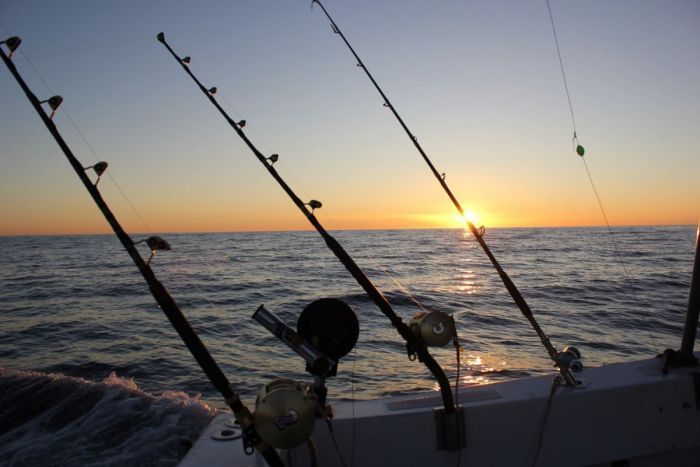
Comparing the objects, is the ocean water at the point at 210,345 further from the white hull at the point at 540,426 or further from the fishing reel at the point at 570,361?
the fishing reel at the point at 570,361

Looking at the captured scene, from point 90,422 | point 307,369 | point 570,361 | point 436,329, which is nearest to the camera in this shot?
point 307,369

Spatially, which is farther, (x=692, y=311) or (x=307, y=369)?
(x=692, y=311)

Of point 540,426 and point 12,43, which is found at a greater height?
point 12,43

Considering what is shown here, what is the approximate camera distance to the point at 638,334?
9297 mm

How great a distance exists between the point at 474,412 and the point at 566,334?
759cm

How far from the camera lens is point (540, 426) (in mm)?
2816

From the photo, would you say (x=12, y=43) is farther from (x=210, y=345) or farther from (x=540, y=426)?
(x=210, y=345)

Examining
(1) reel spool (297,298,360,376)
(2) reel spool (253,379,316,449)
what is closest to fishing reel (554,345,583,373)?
(1) reel spool (297,298,360,376)

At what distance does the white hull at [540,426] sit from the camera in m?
2.70

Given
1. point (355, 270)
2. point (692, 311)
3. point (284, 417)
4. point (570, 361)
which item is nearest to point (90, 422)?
point (355, 270)

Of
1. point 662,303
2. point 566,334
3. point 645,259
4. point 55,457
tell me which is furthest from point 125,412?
point 645,259

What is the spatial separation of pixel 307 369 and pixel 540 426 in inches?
62.5

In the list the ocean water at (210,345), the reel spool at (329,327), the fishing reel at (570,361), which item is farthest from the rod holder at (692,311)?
the reel spool at (329,327)

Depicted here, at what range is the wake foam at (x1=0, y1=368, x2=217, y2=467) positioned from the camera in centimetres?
454
